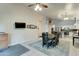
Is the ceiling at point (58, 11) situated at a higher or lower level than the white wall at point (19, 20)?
higher

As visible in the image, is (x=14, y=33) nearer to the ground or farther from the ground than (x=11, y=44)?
farther from the ground

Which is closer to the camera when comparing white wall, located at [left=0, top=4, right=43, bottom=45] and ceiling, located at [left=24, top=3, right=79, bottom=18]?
ceiling, located at [left=24, top=3, right=79, bottom=18]

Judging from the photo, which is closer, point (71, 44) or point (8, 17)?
point (8, 17)

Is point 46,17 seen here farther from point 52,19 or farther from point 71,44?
point 71,44

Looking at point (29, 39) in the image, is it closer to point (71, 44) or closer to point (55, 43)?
point (55, 43)

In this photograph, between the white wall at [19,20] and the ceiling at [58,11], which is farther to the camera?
the white wall at [19,20]

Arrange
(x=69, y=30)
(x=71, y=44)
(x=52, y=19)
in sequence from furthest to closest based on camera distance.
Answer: (x=71, y=44) < (x=52, y=19) < (x=69, y=30)

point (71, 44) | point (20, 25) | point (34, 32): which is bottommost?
point (71, 44)

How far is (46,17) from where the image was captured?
8.39 ft

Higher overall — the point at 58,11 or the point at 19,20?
the point at 58,11

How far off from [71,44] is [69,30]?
561 millimetres

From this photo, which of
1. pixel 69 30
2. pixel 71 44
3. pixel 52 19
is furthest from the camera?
pixel 71 44

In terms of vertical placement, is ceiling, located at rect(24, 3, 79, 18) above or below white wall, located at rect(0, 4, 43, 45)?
above

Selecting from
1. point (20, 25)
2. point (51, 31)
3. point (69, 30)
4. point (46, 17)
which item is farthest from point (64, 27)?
point (20, 25)
